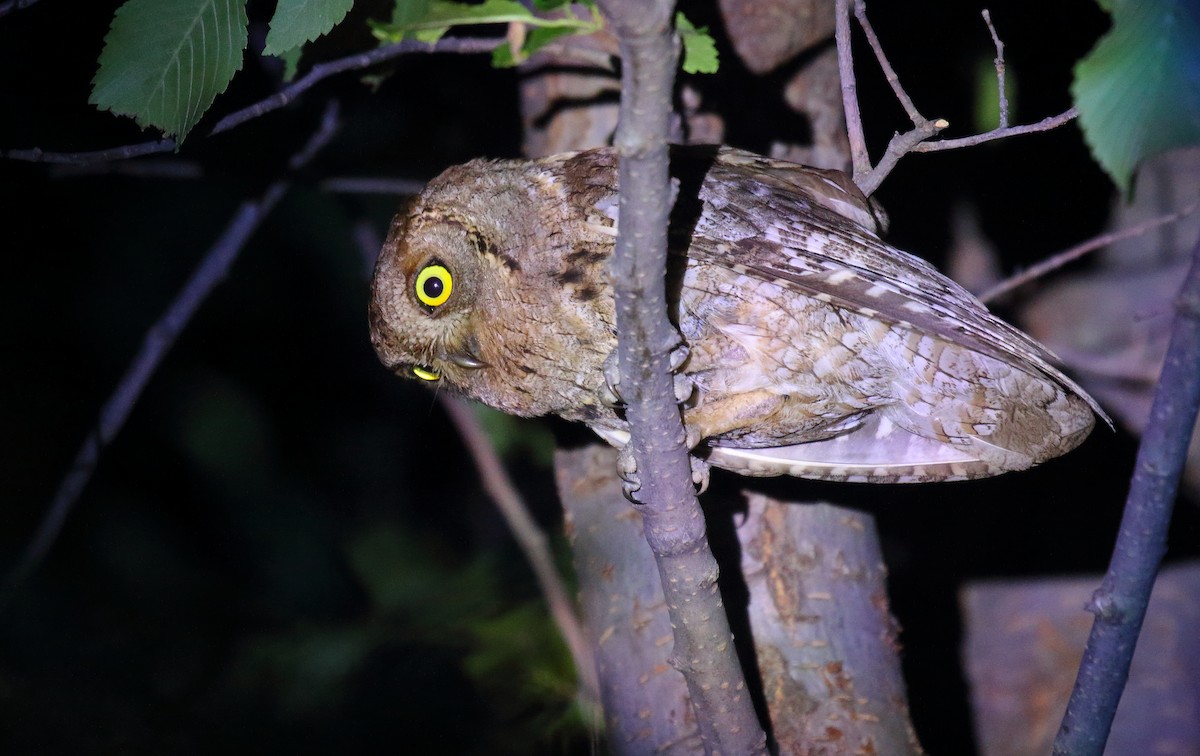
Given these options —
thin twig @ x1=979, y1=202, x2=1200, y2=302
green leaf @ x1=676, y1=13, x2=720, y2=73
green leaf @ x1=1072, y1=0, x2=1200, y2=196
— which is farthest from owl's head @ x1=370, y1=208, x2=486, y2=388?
thin twig @ x1=979, y1=202, x2=1200, y2=302

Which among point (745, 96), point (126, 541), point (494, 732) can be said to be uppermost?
point (745, 96)

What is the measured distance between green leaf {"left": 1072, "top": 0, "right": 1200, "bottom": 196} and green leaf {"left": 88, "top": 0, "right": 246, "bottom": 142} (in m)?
1.44

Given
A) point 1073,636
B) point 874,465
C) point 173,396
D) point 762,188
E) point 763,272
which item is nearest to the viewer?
point 763,272

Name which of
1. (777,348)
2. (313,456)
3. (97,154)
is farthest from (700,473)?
(313,456)

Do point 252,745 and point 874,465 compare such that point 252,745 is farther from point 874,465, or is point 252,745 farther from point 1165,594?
point 1165,594

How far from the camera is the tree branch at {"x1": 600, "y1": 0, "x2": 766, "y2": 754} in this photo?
1.09 metres

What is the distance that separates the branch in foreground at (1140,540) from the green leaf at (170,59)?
168 centimetres

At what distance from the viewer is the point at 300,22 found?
4.87 feet

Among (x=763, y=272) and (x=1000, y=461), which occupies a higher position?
(x=763, y=272)

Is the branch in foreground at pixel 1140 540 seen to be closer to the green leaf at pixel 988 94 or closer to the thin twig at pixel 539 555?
the thin twig at pixel 539 555

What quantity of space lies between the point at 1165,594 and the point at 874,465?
1.85 meters

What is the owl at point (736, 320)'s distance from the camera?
6.05 feet

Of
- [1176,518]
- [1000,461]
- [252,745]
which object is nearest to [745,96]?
[1000,461]

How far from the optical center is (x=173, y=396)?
4.27 metres
